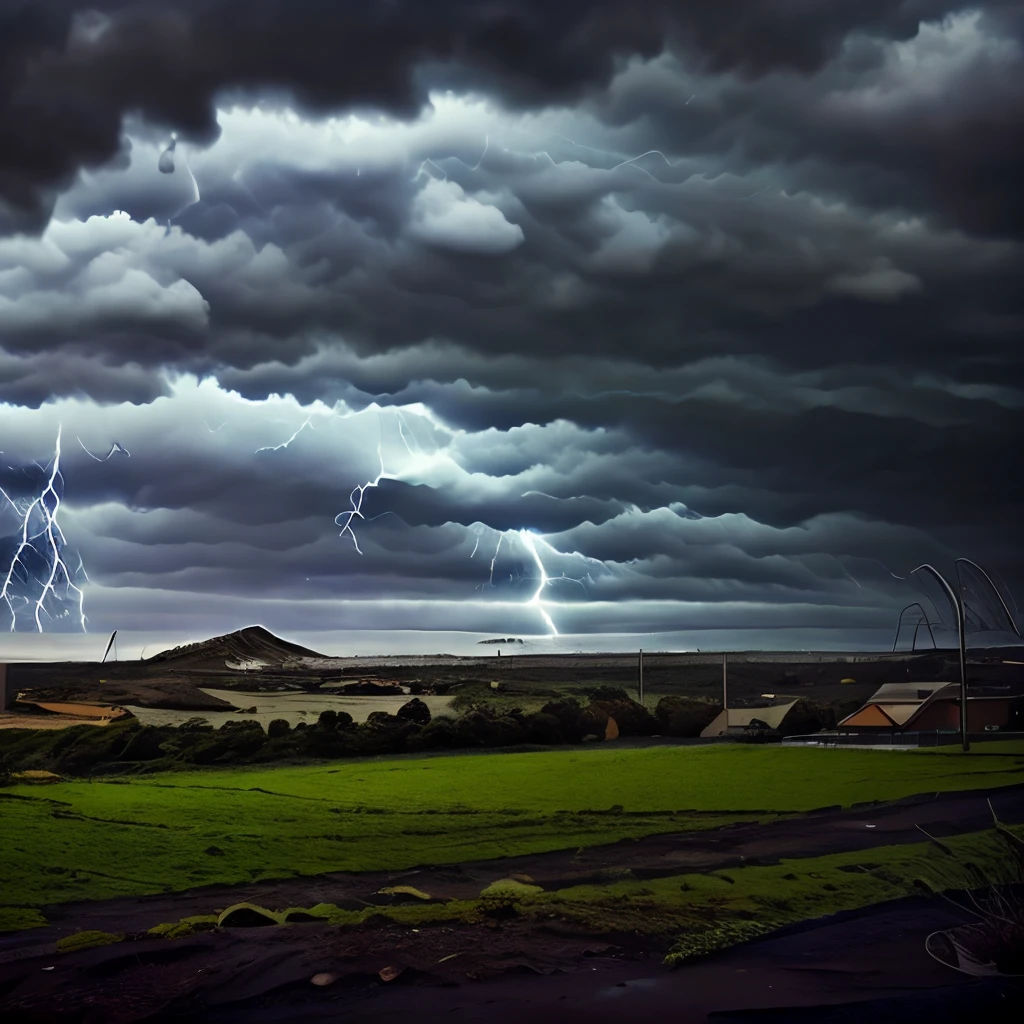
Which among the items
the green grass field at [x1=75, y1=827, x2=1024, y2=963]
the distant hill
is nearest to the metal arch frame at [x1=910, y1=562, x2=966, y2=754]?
the green grass field at [x1=75, y1=827, x2=1024, y2=963]

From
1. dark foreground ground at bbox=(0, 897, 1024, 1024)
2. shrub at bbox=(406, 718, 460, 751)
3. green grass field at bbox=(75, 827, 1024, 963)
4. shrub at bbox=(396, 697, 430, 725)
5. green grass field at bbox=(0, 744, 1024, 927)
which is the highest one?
shrub at bbox=(396, 697, 430, 725)

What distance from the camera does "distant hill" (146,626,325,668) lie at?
41.3 ft

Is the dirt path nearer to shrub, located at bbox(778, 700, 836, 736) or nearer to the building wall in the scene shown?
the building wall

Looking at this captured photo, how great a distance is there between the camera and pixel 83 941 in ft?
25.7

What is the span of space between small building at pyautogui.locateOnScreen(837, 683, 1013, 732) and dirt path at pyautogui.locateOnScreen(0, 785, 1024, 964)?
10.1 ft

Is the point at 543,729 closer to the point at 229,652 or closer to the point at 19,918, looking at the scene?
the point at 229,652

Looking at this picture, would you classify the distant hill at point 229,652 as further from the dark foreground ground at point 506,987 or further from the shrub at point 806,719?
the shrub at point 806,719

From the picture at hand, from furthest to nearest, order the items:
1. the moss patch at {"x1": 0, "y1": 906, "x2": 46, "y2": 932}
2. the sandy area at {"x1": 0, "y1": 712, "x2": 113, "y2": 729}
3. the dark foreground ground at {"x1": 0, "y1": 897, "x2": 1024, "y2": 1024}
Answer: the sandy area at {"x1": 0, "y1": 712, "x2": 113, "y2": 729}, the moss patch at {"x1": 0, "y1": 906, "x2": 46, "y2": 932}, the dark foreground ground at {"x1": 0, "y1": 897, "x2": 1024, "y2": 1024}

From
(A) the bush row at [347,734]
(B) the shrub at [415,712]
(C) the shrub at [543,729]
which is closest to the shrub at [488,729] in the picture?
(A) the bush row at [347,734]

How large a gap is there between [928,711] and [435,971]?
11394 mm

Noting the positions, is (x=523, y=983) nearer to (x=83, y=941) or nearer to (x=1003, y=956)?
(x=83, y=941)

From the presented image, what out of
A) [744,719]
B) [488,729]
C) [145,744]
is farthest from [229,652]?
[744,719]

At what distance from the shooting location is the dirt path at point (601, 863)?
27.9 feet

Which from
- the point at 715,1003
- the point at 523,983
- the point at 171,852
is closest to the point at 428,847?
the point at 171,852
